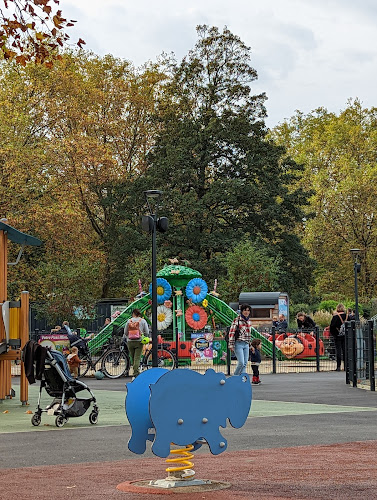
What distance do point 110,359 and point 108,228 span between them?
3163 cm

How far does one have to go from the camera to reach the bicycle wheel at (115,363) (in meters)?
26.9

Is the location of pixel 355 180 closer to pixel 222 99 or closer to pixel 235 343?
pixel 222 99

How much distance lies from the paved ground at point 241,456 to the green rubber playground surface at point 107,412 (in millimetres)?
16

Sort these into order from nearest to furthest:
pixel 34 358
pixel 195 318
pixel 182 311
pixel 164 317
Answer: pixel 34 358, pixel 195 318, pixel 164 317, pixel 182 311

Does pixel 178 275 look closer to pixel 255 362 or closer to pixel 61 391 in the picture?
pixel 255 362

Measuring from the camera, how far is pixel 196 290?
115 ft

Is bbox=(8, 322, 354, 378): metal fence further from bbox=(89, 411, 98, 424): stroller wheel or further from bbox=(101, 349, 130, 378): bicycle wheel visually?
bbox=(89, 411, 98, 424): stroller wheel

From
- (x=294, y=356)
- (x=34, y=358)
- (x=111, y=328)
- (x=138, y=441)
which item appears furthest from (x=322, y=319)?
(x=138, y=441)

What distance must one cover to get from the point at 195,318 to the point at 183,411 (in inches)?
1094

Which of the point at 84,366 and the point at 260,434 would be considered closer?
the point at 260,434

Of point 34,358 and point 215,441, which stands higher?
point 34,358

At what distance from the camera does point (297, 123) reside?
77938 millimetres

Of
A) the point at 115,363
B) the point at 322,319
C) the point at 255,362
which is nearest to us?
the point at 255,362

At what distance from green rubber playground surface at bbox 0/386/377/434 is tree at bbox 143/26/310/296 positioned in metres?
34.7
